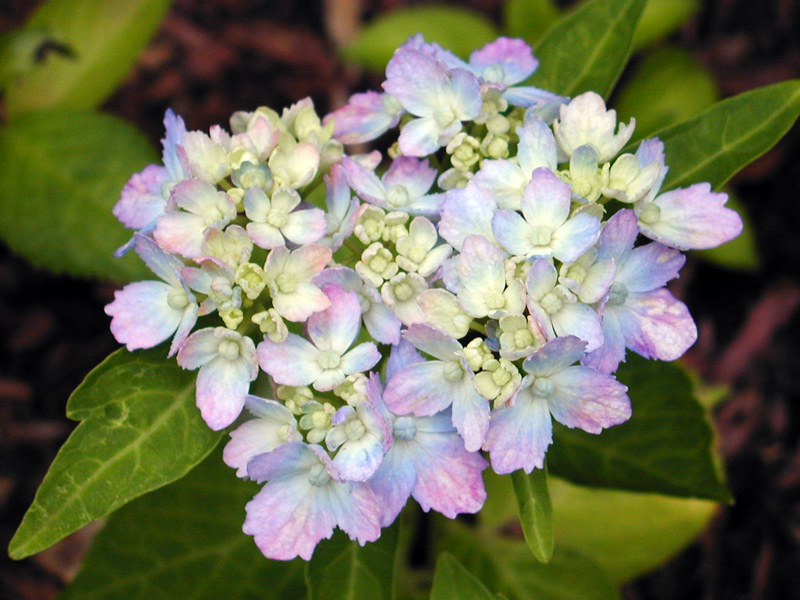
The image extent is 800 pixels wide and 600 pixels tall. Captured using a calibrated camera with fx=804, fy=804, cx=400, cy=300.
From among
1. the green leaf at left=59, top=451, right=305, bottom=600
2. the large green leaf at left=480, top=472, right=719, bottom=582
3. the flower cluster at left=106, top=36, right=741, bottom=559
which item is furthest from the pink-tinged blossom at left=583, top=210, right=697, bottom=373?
the large green leaf at left=480, top=472, right=719, bottom=582

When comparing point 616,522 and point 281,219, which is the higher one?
point 281,219

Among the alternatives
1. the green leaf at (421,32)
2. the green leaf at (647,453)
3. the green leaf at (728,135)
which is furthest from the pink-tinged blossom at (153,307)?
the green leaf at (421,32)

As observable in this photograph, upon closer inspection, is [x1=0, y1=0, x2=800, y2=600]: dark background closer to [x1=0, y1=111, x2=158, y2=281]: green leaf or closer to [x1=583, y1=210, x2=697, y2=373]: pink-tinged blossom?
[x1=0, y1=111, x2=158, y2=281]: green leaf

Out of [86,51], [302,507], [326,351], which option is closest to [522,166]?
[326,351]

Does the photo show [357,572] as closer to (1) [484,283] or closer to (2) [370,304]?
(2) [370,304]

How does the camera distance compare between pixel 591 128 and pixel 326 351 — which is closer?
pixel 326 351

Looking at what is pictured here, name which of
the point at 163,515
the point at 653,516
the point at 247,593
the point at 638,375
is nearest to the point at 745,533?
the point at 653,516

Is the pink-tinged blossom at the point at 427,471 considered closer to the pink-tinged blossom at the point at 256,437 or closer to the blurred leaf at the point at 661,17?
the pink-tinged blossom at the point at 256,437
